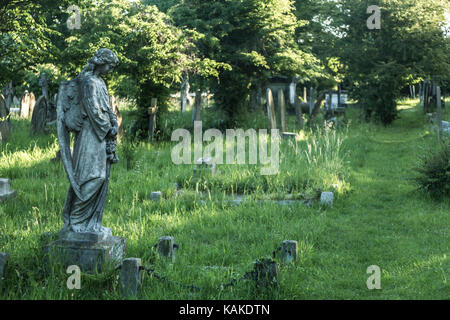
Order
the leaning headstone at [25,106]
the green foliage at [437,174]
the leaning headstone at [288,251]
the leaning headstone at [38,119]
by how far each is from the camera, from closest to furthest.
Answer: the leaning headstone at [288,251]
the green foliage at [437,174]
the leaning headstone at [38,119]
the leaning headstone at [25,106]

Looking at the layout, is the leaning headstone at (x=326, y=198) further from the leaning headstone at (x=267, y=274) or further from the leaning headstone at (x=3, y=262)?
the leaning headstone at (x=3, y=262)

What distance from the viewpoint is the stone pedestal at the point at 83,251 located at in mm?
5199

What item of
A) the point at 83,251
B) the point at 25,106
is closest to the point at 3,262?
the point at 83,251

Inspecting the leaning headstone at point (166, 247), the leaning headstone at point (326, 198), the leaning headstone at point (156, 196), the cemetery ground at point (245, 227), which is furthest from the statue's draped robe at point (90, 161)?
the leaning headstone at point (326, 198)

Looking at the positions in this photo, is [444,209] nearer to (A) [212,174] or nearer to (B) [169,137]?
(A) [212,174]

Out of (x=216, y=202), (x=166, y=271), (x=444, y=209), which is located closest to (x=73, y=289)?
(x=166, y=271)

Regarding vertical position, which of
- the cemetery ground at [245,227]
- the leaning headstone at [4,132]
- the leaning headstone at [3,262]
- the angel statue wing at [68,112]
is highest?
the angel statue wing at [68,112]

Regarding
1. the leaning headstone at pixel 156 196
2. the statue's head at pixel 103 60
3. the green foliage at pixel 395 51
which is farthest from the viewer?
the green foliage at pixel 395 51

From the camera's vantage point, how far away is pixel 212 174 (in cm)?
1038

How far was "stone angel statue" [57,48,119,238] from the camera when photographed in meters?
5.29

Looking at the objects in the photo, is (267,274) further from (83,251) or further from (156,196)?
(156,196)

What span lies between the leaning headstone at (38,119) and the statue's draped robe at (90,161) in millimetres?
11292

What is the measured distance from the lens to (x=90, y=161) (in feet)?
17.4

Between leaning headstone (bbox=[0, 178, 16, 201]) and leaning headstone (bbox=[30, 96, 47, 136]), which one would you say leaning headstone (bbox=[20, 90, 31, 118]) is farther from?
leaning headstone (bbox=[0, 178, 16, 201])
